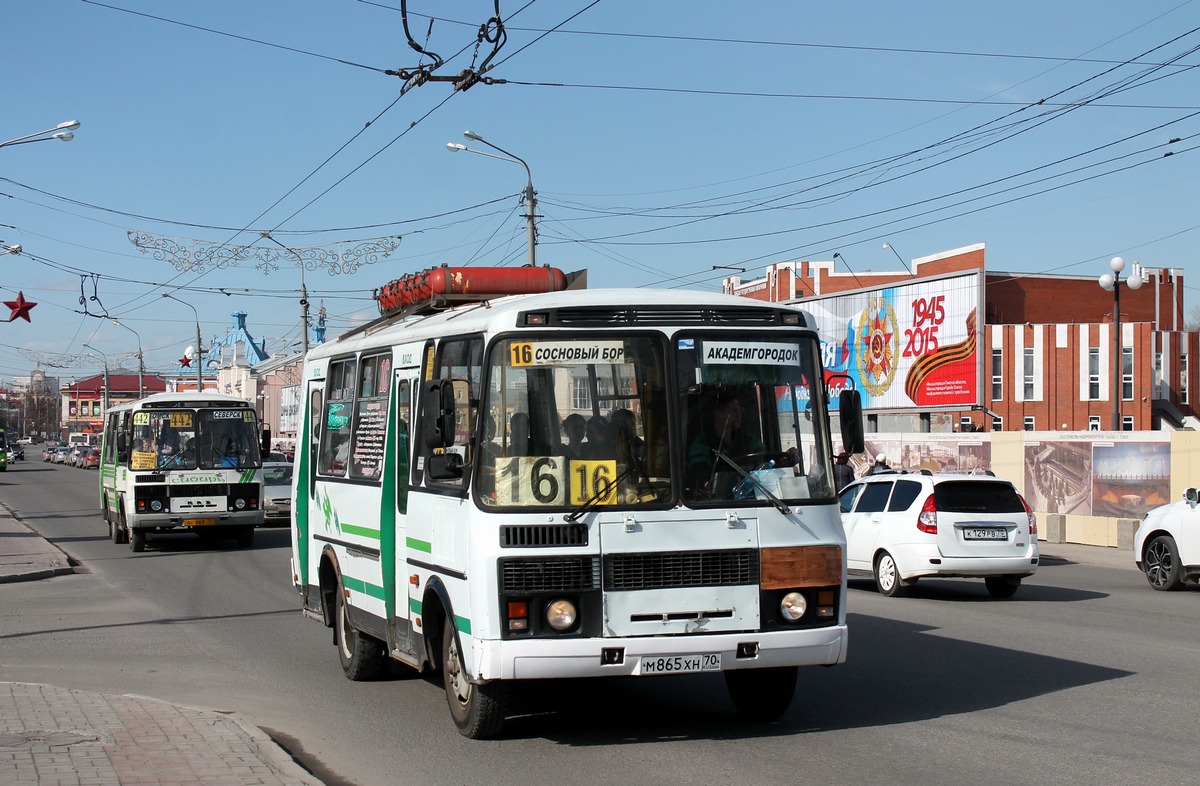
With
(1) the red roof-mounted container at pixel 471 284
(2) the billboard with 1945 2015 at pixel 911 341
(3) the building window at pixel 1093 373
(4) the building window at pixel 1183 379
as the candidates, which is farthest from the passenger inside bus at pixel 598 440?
(4) the building window at pixel 1183 379

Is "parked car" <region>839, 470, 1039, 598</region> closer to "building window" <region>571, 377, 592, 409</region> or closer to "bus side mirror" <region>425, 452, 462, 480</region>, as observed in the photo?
"building window" <region>571, 377, 592, 409</region>

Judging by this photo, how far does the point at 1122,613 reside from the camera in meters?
14.9

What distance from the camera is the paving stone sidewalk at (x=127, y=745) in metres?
6.84

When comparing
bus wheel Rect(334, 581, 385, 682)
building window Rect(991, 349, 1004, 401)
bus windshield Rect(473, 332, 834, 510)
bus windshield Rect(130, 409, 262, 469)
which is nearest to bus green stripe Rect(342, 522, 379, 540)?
bus wheel Rect(334, 581, 385, 682)

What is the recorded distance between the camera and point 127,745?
7629mm

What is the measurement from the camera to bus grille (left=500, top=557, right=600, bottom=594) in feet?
24.0

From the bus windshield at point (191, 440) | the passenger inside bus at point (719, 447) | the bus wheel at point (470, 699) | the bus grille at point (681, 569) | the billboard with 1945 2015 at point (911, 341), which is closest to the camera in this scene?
the bus grille at point (681, 569)

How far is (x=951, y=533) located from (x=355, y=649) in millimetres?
8754

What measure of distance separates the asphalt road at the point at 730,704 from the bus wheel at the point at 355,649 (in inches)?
5.1

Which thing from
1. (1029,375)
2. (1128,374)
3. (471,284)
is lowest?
(471,284)

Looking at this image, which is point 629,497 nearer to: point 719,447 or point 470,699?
point 719,447

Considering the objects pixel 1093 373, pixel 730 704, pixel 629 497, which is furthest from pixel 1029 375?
pixel 629 497

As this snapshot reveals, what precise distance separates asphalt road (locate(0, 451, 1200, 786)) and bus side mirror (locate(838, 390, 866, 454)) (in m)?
1.73

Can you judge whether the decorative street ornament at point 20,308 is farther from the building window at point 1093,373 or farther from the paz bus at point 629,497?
the building window at point 1093,373
